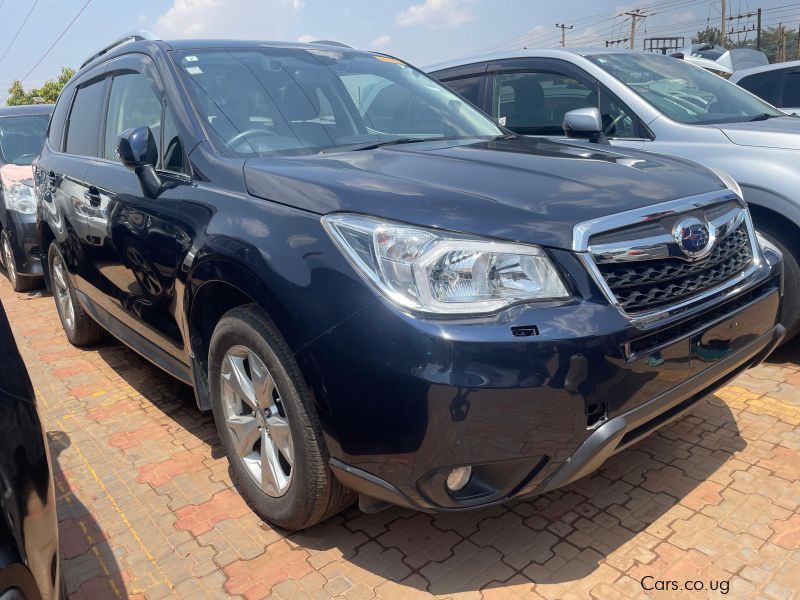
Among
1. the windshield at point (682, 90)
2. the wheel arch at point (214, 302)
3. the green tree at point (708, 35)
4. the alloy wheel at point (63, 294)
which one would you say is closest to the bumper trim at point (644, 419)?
the wheel arch at point (214, 302)

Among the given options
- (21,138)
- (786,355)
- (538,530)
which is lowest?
(786,355)

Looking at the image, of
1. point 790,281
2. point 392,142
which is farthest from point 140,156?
point 790,281

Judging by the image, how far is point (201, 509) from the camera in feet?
9.43

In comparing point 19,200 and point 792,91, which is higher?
point 792,91

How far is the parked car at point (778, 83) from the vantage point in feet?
26.3

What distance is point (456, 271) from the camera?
79.3 inches

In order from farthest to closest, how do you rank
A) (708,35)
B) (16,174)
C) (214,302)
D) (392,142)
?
(708,35)
(16,174)
(392,142)
(214,302)

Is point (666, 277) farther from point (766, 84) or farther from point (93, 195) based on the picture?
point (766, 84)

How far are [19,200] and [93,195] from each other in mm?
3361

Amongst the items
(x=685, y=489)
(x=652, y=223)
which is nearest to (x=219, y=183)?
(x=652, y=223)

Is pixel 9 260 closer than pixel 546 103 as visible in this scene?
No

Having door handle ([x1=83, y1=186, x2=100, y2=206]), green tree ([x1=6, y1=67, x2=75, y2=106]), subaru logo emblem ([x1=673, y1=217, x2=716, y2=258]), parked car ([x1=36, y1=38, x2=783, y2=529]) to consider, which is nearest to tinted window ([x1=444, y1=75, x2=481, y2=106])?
parked car ([x1=36, y1=38, x2=783, y2=529])

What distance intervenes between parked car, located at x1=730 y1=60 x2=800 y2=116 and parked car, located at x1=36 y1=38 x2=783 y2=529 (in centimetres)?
637

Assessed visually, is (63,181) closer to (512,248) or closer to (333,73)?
(333,73)
